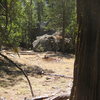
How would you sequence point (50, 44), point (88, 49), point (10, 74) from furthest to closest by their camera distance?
point (50, 44)
point (10, 74)
point (88, 49)

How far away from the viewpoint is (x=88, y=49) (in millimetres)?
3350

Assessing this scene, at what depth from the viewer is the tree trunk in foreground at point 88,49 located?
325 centimetres

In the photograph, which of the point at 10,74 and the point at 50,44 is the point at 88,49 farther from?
the point at 50,44

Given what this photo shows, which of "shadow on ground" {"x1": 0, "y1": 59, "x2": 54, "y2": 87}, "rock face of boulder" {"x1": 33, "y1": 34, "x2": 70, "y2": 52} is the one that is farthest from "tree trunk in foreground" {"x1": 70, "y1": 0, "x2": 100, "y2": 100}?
"rock face of boulder" {"x1": 33, "y1": 34, "x2": 70, "y2": 52}

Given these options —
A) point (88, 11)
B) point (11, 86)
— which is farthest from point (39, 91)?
point (88, 11)

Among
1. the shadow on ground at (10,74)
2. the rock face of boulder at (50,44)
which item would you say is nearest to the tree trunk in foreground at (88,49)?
the shadow on ground at (10,74)

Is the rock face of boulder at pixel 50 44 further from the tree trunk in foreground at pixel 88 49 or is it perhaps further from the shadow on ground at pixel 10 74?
the tree trunk in foreground at pixel 88 49

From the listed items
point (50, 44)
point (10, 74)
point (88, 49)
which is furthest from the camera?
point (50, 44)

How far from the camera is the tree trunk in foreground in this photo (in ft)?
10.7

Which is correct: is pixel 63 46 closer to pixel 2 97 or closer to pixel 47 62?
pixel 47 62

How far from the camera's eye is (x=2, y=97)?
732 centimetres

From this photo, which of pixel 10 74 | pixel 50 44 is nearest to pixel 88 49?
pixel 10 74

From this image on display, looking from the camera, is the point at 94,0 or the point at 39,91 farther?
the point at 39,91

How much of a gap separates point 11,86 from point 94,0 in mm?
6253
